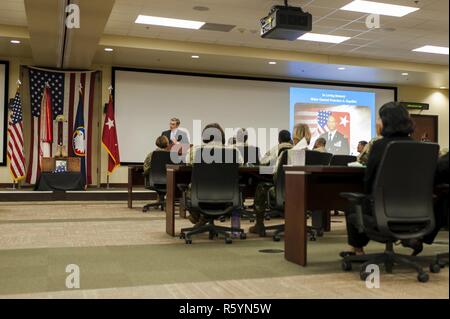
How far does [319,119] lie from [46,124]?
272 inches

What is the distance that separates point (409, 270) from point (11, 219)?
496 centimetres

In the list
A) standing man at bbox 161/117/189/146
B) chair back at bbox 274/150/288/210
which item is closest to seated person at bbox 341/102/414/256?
chair back at bbox 274/150/288/210

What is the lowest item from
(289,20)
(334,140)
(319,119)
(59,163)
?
(59,163)

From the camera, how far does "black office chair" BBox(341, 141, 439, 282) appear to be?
2.62 meters

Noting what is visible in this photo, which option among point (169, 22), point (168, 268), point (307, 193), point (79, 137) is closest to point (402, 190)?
point (307, 193)

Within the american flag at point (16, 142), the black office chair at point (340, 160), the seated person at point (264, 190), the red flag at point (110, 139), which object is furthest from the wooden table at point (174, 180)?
the red flag at point (110, 139)

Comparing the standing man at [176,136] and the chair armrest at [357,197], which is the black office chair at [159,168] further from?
the chair armrest at [357,197]

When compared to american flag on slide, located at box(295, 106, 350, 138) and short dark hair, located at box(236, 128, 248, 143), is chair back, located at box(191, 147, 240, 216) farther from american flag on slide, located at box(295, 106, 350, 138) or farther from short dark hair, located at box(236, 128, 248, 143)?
american flag on slide, located at box(295, 106, 350, 138)

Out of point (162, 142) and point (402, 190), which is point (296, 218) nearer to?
point (402, 190)

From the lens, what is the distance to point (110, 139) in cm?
1049

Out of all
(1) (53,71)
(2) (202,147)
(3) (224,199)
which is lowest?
(3) (224,199)
